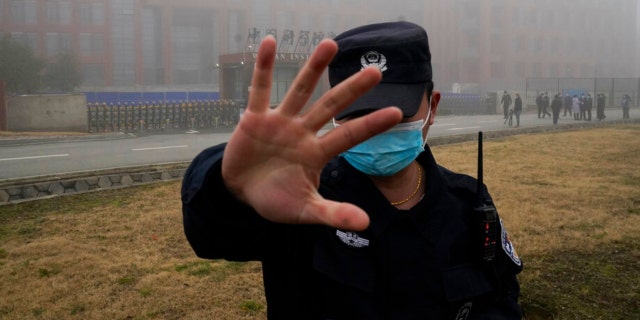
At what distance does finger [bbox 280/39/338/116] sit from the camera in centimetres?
110

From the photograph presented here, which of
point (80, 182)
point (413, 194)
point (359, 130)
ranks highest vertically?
point (359, 130)

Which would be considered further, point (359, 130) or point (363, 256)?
point (363, 256)

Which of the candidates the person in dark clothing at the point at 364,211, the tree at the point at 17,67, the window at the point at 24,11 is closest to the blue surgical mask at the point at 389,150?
the person in dark clothing at the point at 364,211

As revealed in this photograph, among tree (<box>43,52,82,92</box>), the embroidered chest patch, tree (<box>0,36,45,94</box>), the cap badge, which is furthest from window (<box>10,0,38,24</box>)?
the embroidered chest patch

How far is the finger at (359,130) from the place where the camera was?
3.65 feet

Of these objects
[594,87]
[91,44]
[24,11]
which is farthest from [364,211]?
[24,11]

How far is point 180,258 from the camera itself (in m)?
4.93

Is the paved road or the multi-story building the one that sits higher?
the multi-story building

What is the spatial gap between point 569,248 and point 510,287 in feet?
12.2

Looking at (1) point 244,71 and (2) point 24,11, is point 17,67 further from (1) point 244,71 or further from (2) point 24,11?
(1) point 244,71

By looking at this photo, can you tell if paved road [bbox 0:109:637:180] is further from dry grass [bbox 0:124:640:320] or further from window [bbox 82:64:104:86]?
window [bbox 82:64:104:86]

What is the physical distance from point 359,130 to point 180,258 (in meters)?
4.13

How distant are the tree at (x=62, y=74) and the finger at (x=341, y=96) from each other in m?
41.6

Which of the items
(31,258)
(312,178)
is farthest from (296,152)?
(31,258)
